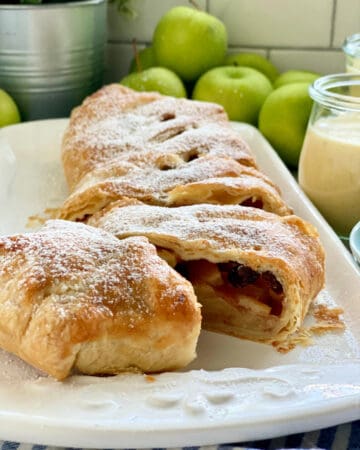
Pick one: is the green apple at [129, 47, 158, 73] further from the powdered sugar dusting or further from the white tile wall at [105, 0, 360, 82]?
the powdered sugar dusting

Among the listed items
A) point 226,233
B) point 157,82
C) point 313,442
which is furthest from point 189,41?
point 313,442

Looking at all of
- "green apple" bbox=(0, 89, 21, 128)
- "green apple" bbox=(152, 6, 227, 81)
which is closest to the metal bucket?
"green apple" bbox=(0, 89, 21, 128)

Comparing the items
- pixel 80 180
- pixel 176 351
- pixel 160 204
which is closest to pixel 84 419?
pixel 176 351

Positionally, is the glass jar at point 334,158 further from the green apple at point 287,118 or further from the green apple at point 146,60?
the green apple at point 146,60

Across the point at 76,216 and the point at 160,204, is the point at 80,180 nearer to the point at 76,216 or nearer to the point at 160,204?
the point at 76,216

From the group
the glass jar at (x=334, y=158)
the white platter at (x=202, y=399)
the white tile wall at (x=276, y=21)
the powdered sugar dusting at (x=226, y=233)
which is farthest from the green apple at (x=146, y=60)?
the white platter at (x=202, y=399)

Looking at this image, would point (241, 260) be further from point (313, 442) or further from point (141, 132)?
point (141, 132)
